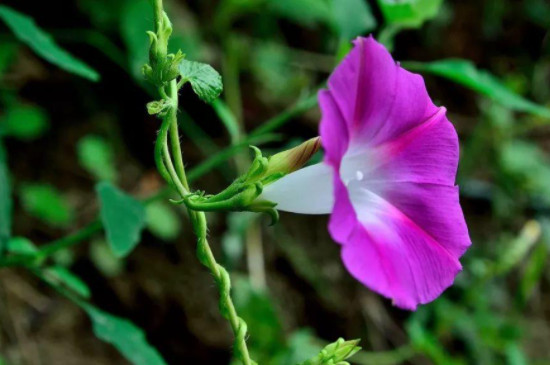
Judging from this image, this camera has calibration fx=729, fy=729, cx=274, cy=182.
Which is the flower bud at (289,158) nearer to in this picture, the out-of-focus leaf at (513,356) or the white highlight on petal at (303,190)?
the white highlight on petal at (303,190)

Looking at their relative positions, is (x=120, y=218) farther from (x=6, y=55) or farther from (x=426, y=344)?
(x=426, y=344)

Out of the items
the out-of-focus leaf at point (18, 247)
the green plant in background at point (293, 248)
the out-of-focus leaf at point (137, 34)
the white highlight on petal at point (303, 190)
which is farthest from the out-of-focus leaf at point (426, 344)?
the white highlight on petal at point (303, 190)

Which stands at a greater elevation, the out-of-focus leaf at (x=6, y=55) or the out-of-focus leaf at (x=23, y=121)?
the out-of-focus leaf at (x=6, y=55)

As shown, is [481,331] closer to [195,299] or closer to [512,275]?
[512,275]

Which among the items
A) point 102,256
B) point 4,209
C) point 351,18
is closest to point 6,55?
point 102,256

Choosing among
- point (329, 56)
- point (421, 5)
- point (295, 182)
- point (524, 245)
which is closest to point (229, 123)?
point (421, 5)

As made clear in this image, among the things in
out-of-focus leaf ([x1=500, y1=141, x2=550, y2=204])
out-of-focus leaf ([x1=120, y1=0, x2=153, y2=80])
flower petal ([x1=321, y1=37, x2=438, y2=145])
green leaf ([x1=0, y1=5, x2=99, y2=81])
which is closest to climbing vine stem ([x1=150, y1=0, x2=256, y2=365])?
flower petal ([x1=321, y1=37, x2=438, y2=145])
